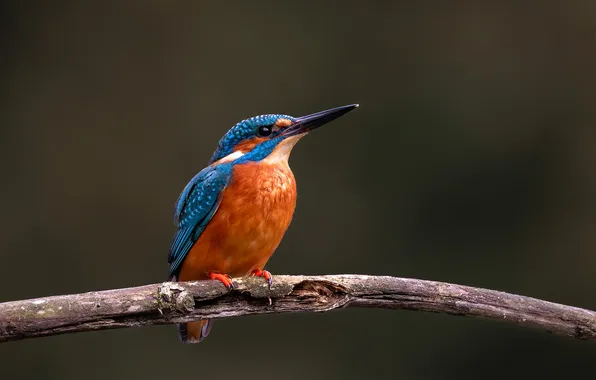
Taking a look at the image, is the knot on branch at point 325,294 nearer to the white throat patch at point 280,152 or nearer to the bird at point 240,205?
the bird at point 240,205

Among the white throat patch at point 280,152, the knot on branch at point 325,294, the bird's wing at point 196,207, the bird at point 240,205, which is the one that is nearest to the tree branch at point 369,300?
the knot on branch at point 325,294

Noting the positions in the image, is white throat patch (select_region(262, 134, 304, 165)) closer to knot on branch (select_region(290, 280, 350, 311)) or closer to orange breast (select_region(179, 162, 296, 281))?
orange breast (select_region(179, 162, 296, 281))

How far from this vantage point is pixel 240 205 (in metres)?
Answer: 2.61

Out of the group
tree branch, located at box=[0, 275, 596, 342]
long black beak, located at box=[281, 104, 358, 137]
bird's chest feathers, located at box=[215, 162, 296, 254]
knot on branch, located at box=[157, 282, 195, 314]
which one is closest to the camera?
knot on branch, located at box=[157, 282, 195, 314]

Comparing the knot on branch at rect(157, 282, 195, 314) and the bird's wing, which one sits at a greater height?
the bird's wing

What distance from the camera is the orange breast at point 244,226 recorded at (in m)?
2.58

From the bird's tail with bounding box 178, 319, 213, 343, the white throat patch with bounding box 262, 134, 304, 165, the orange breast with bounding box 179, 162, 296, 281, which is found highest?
the white throat patch with bounding box 262, 134, 304, 165

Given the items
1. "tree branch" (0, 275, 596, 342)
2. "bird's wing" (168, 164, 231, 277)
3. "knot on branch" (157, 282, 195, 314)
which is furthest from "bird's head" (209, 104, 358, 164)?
"knot on branch" (157, 282, 195, 314)

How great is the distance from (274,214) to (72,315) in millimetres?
775

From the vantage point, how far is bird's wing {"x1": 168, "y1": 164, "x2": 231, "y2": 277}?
265 centimetres

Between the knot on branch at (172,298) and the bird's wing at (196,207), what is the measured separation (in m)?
0.43

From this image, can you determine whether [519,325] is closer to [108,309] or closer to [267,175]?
[267,175]

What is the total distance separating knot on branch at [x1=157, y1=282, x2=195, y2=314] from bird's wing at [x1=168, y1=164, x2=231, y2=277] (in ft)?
1.42

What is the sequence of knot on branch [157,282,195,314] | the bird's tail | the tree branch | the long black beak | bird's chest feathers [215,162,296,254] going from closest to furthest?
knot on branch [157,282,195,314]
the tree branch
bird's chest feathers [215,162,296,254]
the long black beak
the bird's tail
